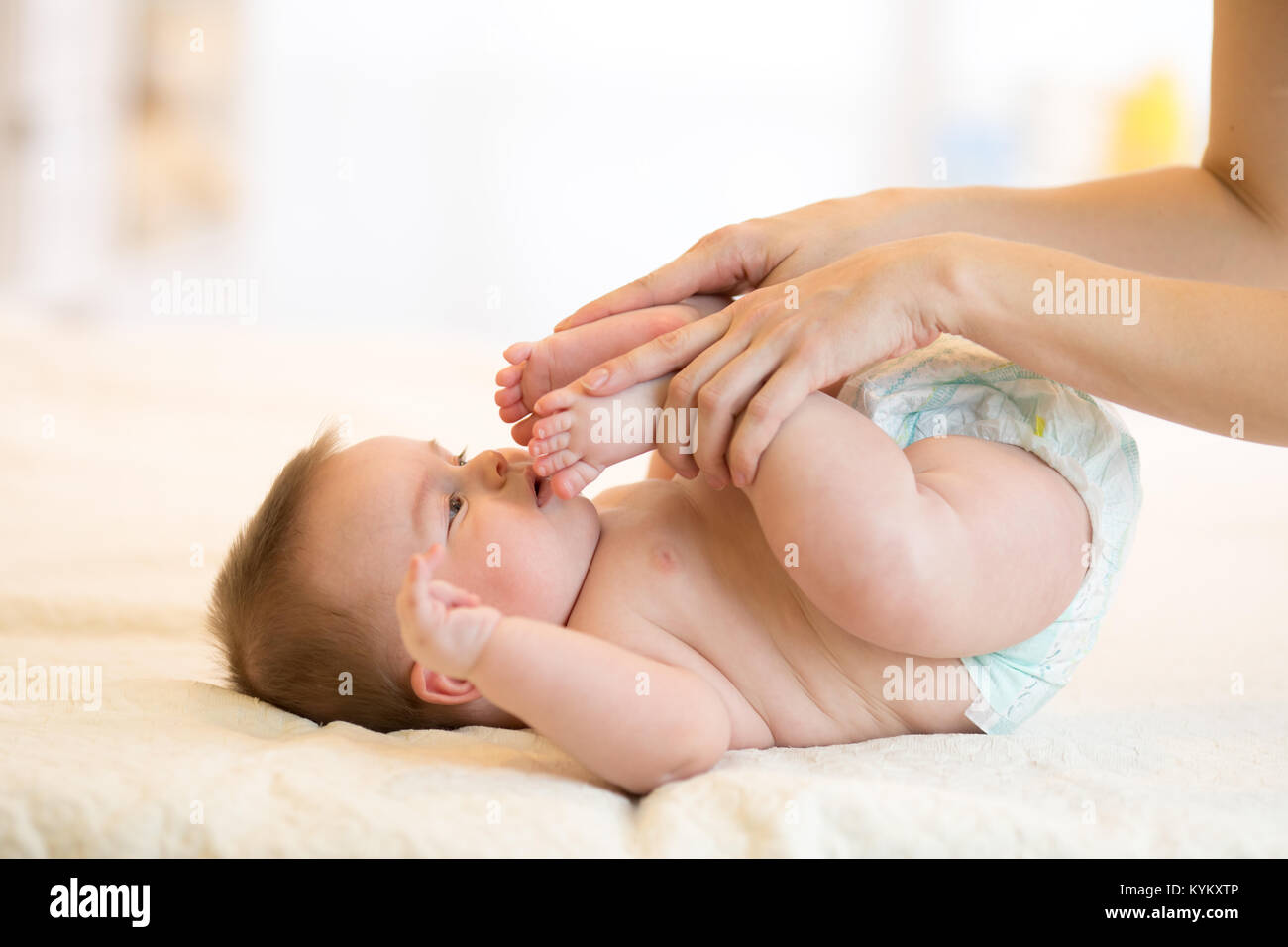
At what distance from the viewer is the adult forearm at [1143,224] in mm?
1382

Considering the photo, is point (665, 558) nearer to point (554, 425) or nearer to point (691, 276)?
point (554, 425)

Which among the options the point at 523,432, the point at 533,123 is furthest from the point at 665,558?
the point at 533,123

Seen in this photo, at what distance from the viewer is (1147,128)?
4.63m

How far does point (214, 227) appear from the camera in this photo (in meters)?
4.83

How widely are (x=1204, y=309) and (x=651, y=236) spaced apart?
3.66 meters

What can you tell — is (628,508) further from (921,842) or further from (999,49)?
(999,49)

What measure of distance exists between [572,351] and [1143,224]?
2.55 feet

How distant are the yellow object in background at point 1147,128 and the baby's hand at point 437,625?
14.7 feet

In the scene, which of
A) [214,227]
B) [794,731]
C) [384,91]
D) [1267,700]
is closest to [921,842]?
[794,731]

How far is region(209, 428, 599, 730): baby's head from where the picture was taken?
1120 mm

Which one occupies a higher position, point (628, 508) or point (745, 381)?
point (745, 381)

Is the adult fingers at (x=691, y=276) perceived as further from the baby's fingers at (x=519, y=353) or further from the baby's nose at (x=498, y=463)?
the baby's nose at (x=498, y=463)

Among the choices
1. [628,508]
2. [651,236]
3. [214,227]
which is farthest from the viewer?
→ [214,227]
